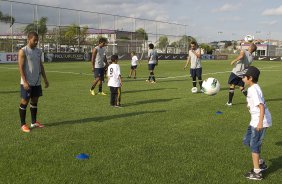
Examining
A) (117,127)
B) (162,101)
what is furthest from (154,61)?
(117,127)

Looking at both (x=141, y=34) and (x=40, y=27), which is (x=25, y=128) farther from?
(x=141, y=34)

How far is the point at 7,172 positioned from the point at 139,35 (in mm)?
54512

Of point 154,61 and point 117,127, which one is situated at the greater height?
point 154,61

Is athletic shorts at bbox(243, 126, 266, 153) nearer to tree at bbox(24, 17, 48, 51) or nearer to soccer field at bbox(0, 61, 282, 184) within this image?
soccer field at bbox(0, 61, 282, 184)

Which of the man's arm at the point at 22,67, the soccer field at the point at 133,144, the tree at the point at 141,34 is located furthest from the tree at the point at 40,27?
the man's arm at the point at 22,67

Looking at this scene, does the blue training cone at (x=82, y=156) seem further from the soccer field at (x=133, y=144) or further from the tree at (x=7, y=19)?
the tree at (x=7, y=19)

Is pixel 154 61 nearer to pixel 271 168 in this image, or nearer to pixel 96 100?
pixel 96 100

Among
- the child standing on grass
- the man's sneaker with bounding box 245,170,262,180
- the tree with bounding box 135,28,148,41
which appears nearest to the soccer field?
the man's sneaker with bounding box 245,170,262,180

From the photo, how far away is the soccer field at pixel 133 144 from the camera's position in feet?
16.6

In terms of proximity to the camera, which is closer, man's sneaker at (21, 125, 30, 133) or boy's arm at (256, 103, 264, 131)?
boy's arm at (256, 103, 264, 131)

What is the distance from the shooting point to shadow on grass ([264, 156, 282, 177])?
5398 mm

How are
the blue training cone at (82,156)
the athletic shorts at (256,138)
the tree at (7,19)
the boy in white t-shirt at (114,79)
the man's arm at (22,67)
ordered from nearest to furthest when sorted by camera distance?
the athletic shorts at (256,138)
the blue training cone at (82,156)
the man's arm at (22,67)
the boy in white t-shirt at (114,79)
the tree at (7,19)

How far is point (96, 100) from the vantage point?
39.6ft

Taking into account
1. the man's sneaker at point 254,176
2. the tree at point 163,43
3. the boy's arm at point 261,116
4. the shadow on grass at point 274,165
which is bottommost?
the shadow on grass at point 274,165
